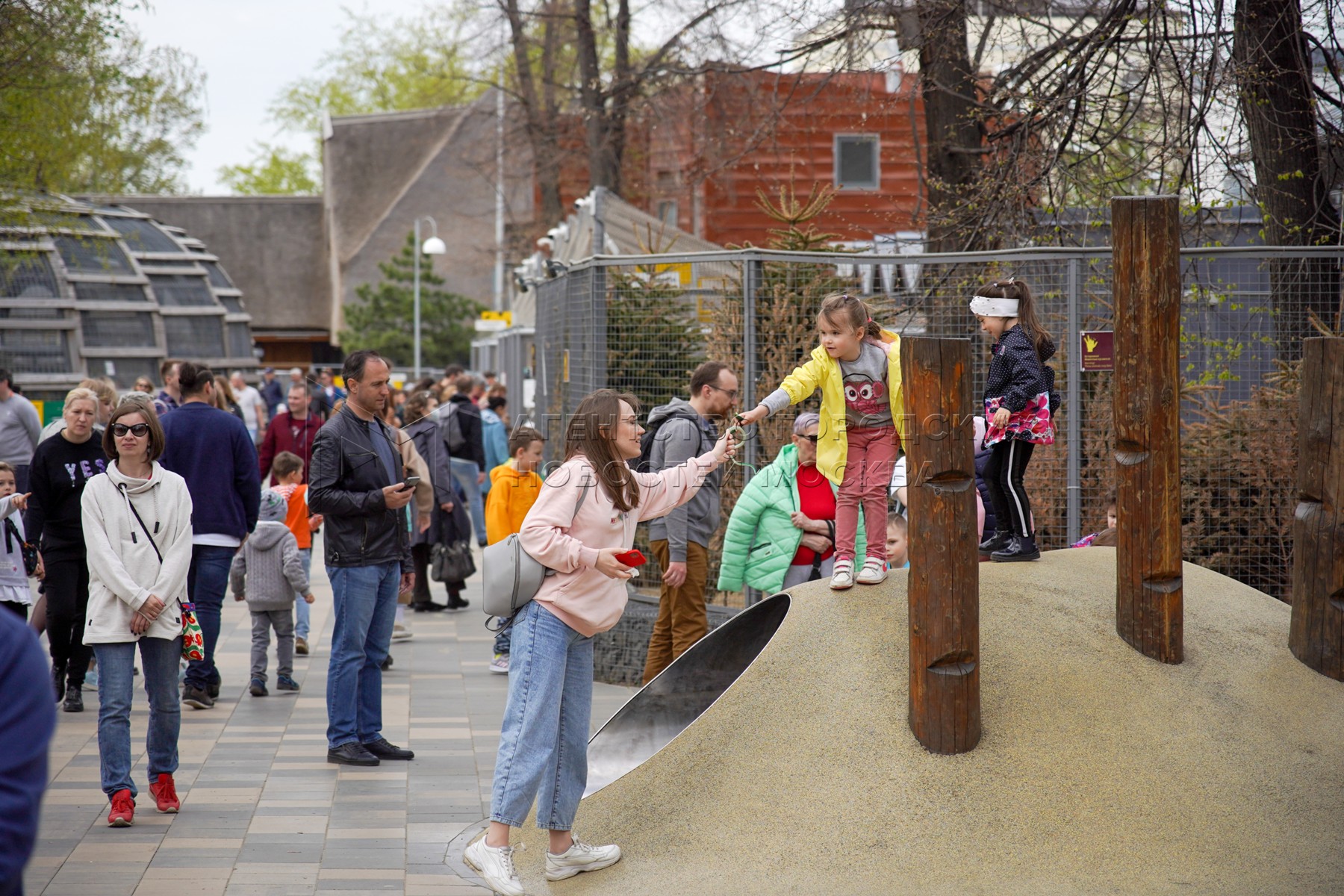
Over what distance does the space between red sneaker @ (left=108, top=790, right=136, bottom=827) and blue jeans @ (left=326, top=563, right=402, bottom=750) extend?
128 centimetres

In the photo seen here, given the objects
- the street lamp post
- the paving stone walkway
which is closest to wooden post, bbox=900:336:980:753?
the paving stone walkway

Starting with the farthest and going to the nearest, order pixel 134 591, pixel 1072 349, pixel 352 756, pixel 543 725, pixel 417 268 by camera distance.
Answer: pixel 417 268 → pixel 1072 349 → pixel 352 756 → pixel 134 591 → pixel 543 725

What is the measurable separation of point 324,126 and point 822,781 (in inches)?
2104

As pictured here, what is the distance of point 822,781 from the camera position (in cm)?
561

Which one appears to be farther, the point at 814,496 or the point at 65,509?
the point at 65,509

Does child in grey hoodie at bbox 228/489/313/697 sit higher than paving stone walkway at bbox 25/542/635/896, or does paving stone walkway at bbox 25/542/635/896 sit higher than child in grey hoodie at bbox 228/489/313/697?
child in grey hoodie at bbox 228/489/313/697

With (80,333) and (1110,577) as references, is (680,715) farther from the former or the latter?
(80,333)

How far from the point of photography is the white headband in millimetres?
6910

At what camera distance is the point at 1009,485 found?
22.9 ft

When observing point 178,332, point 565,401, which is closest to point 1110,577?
point 565,401

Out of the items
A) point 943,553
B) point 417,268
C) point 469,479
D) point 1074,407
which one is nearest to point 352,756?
point 943,553

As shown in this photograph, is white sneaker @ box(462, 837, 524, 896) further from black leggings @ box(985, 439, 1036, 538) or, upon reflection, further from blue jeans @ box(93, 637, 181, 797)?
black leggings @ box(985, 439, 1036, 538)

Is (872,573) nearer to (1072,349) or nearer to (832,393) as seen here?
(832,393)

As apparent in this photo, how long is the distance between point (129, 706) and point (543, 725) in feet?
7.51
